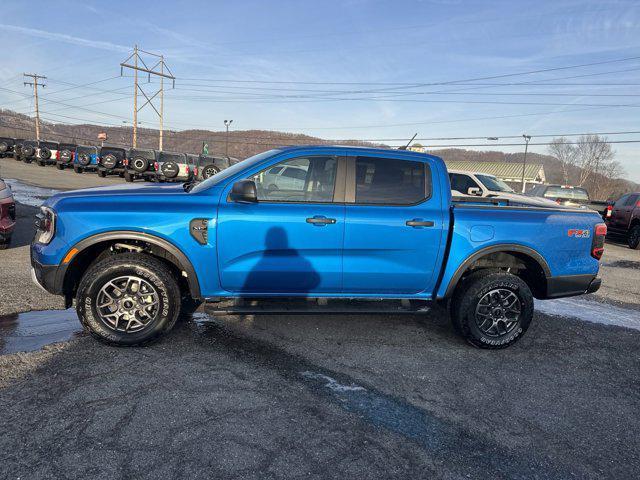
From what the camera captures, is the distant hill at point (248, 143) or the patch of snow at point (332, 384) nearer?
the patch of snow at point (332, 384)

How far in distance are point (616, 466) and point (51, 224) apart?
4.55 metres

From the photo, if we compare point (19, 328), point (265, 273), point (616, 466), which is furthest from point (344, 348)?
point (19, 328)

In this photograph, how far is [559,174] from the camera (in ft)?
291

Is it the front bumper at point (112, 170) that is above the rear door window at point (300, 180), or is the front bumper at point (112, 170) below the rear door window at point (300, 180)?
above

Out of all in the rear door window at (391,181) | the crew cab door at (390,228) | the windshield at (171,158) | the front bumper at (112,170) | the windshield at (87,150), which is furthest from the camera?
the windshield at (87,150)

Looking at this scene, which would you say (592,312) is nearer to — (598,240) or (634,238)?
(598,240)

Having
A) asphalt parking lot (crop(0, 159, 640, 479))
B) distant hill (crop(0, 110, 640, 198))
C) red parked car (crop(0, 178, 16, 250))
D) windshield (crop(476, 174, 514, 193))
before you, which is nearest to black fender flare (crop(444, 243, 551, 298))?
asphalt parking lot (crop(0, 159, 640, 479))

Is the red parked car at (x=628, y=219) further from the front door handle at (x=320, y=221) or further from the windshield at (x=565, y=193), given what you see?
the front door handle at (x=320, y=221)

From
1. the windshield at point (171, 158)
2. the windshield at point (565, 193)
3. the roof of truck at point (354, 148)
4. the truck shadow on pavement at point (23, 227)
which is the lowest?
the truck shadow on pavement at point (23, 227)

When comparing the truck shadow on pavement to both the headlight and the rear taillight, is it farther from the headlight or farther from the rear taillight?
the rear taillight

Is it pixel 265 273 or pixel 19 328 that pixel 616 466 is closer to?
pixel 265 273

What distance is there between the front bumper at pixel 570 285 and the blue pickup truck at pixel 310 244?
1 centimetres

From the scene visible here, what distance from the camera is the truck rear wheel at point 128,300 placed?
3559 millimetres

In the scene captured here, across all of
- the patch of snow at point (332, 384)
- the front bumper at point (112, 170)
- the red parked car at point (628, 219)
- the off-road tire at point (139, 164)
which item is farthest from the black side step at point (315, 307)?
the front bumper at point (112, 170)
